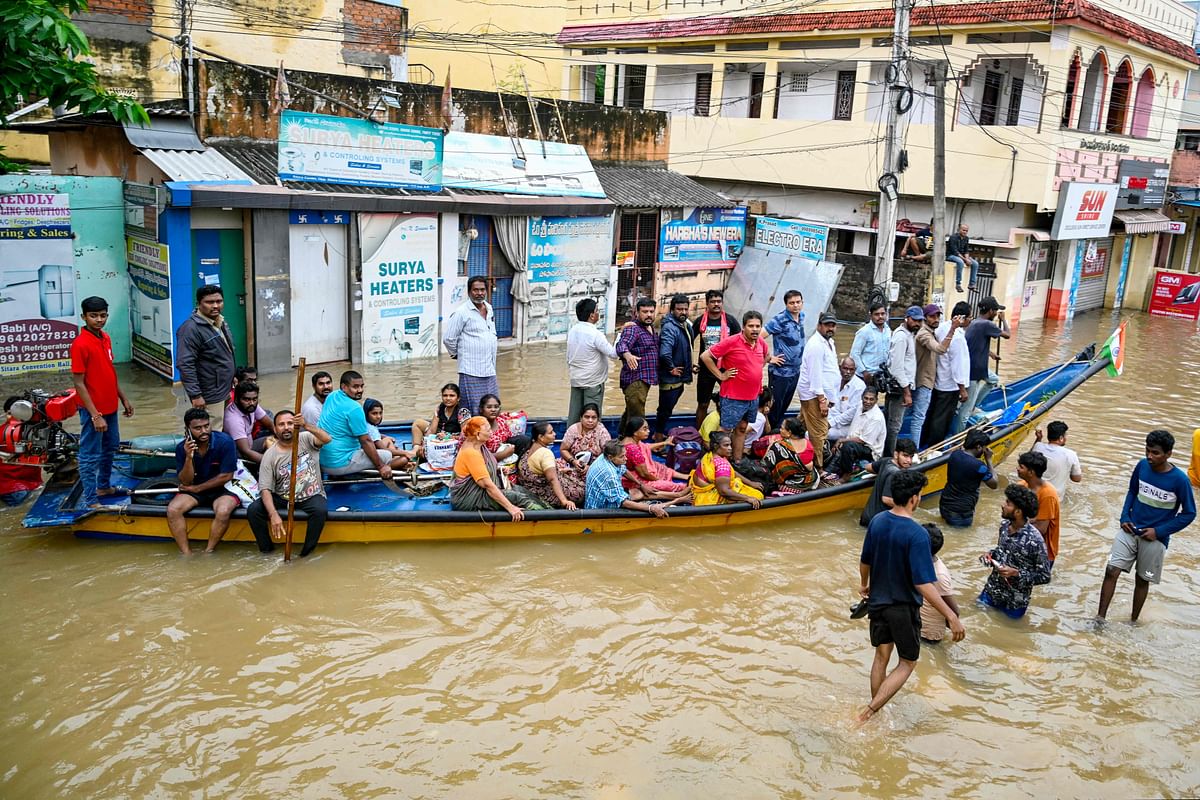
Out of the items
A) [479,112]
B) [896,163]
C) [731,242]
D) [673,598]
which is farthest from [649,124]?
[673,598]

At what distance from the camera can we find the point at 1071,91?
20.9m

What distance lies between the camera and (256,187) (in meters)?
12.8

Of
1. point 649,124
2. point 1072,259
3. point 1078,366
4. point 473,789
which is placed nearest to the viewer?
point 473,789

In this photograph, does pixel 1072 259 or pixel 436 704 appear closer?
pixel 436 704

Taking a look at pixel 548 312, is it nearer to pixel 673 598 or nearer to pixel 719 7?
pixel 673 598

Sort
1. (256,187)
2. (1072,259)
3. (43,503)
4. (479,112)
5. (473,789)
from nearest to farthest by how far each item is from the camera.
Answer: (473,789) → (43,503) → (256,187) → (479,112) → (1072,259)

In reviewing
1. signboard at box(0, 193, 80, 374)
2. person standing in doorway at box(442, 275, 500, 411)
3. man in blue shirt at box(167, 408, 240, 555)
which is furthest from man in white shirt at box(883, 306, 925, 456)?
signboard at box(0, 193, 80, 374)

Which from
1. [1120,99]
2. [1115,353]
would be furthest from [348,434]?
[1120,99]

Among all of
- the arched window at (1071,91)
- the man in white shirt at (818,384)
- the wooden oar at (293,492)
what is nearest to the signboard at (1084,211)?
the arched window at (1071,91)

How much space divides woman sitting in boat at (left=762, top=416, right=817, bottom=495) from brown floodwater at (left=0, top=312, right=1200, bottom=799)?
1.84 feet

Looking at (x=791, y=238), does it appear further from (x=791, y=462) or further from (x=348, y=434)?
(x=348, y=434)

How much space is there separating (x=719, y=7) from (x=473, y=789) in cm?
2373

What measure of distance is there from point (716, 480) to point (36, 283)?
9097 millimetres

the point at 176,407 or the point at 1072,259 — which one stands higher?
the point at 1072,259
